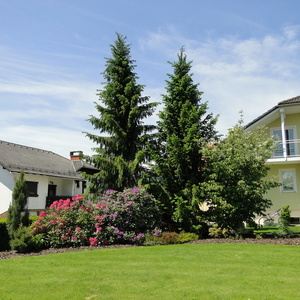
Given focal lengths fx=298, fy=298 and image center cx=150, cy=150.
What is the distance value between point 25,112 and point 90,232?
25.2 feet

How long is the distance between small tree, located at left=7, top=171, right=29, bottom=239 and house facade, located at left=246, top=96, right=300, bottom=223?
49.9 ft

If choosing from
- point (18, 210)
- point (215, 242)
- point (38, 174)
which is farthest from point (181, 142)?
point (38, 174)

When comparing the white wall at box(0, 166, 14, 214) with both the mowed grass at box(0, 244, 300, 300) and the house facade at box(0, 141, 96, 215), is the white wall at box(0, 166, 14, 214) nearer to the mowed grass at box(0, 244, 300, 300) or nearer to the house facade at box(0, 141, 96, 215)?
the house facade at box(0, 141, 96, 215)

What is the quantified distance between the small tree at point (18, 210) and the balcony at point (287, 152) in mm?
15118

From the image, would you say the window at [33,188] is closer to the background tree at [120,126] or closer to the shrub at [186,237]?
the background tree at [120,126]

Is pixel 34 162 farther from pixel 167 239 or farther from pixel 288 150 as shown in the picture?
pixel 288 150

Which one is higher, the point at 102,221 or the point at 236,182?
the point at 236,182

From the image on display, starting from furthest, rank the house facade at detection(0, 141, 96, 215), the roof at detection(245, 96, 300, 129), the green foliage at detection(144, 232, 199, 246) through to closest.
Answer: the house facade at detection(0, 141, 96, 215)
the roof at detection(245, 96, 300, 129)
the green foliage at detection(144, 232, 199, 246)

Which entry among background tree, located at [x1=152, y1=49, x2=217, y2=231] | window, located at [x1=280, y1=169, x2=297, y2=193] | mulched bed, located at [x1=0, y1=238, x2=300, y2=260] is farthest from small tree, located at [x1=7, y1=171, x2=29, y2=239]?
window, located at [x1=280, y1=169, x2=297, y2=193]

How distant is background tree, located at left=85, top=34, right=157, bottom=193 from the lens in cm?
1537

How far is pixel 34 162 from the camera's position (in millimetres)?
28359

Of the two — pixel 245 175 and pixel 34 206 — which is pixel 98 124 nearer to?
pixel 245 175

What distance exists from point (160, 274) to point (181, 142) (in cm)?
804

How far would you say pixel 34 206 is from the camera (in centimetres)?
2566
